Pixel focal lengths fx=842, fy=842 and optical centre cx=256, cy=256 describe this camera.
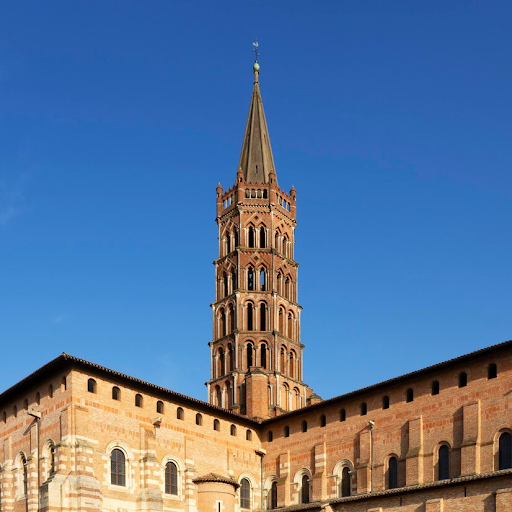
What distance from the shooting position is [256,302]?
68312mm

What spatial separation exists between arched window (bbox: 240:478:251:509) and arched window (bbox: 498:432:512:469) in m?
17.3

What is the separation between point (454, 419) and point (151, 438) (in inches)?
637

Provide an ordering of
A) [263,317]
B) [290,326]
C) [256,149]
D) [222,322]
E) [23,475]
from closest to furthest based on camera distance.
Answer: [23,475] → [263,317] → [222,322] → [290,326] → [256,149]

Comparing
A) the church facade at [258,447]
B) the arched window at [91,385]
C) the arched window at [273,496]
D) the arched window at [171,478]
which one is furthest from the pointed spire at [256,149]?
the arched window at [91,385]

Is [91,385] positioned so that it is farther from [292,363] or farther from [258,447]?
[292,363]

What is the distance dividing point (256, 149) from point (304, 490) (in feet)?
115

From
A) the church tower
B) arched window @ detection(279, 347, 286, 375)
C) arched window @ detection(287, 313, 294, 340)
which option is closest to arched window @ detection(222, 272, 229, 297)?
the church tower

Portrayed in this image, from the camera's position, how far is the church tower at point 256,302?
6556 centimetres

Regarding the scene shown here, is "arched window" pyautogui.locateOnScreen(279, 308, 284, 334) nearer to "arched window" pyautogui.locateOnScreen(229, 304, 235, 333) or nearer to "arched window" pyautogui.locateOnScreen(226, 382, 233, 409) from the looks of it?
"arched window" pyautogui.locateOnScreen(229, 304, 235, 333)

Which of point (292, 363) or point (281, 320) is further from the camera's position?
point (281, 320)

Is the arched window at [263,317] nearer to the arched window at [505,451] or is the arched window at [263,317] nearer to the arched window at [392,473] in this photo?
the arched window at [392,473]

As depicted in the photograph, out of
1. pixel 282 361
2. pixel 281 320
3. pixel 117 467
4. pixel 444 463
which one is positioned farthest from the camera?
pixel 281 320

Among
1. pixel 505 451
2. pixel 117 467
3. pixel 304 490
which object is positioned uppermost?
pixel 505 451

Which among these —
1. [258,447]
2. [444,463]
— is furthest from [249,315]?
[444,463]
